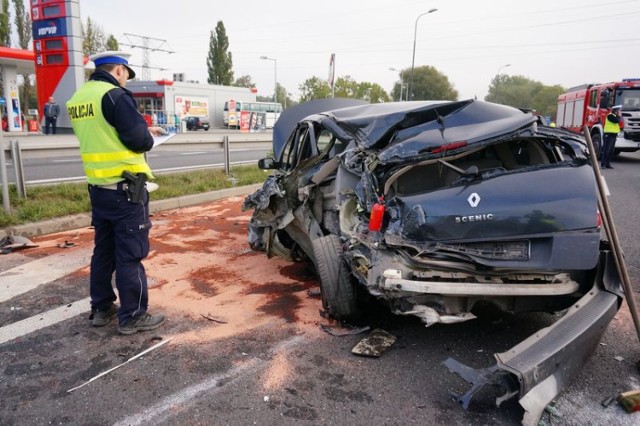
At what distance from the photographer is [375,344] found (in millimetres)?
3389

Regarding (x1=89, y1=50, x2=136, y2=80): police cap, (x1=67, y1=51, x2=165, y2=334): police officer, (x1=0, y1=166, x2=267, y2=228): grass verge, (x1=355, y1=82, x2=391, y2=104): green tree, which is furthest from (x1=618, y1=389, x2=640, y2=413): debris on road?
(x1=355, y1=82, x2=391, y2=104): green tree

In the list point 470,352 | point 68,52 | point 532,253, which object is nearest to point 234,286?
point 470,352

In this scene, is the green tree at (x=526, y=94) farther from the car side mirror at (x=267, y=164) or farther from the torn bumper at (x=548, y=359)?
the torn bumper at (x=548, y=359)

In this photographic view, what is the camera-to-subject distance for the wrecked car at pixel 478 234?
279cm

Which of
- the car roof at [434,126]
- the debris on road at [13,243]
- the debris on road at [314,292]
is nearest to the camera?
the car roof at [434,126]

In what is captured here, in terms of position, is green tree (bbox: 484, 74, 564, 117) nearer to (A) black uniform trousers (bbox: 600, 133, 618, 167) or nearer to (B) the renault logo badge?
(A) black uniform trousers (bbox: 600, 133, 618, 167)

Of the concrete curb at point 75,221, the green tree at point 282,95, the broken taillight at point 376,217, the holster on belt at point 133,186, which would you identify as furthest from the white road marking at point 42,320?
the green tree at point 282,95

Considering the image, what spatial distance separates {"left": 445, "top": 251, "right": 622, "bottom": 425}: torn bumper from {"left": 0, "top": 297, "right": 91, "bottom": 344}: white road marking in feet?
9.89

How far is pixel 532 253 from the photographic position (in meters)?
2.96

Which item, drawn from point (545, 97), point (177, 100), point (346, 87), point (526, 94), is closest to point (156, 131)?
point (177, 100)

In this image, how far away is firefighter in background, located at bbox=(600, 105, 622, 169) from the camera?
45.8 feet

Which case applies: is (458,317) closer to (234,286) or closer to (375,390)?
Result: (375,390)

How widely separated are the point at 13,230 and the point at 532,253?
240 inches

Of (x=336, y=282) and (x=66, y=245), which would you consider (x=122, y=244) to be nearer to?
(x=336, y=282)
